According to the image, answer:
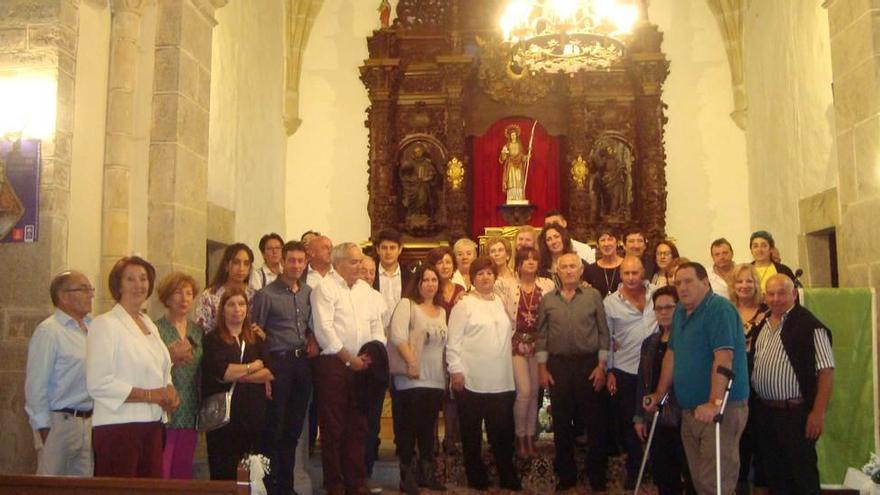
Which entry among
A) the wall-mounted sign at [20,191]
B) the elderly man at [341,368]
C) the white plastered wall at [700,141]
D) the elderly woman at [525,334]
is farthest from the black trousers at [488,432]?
the white plastered wall at [700,141]

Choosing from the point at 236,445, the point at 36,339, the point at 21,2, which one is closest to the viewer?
the point at 36,339

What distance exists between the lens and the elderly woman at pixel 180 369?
5027mm

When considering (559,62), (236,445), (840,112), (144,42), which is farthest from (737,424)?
(144,42)

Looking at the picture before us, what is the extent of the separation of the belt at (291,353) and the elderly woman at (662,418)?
2.22 meters

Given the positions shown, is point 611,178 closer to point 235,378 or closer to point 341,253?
point 341,253

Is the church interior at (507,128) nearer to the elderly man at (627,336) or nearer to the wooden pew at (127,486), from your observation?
the elderly man at (627,336)

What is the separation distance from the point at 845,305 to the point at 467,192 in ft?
21.4

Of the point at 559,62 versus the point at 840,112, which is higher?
the point at 559,62

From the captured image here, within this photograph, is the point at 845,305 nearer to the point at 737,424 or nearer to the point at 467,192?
the point at 737,424

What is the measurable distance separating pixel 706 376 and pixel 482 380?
68.9 inches

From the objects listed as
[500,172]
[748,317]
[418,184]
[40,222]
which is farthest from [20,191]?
[500,172]

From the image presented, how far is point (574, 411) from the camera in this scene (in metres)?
6.25

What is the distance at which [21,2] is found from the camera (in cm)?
567

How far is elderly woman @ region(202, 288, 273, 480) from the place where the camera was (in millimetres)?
5168
